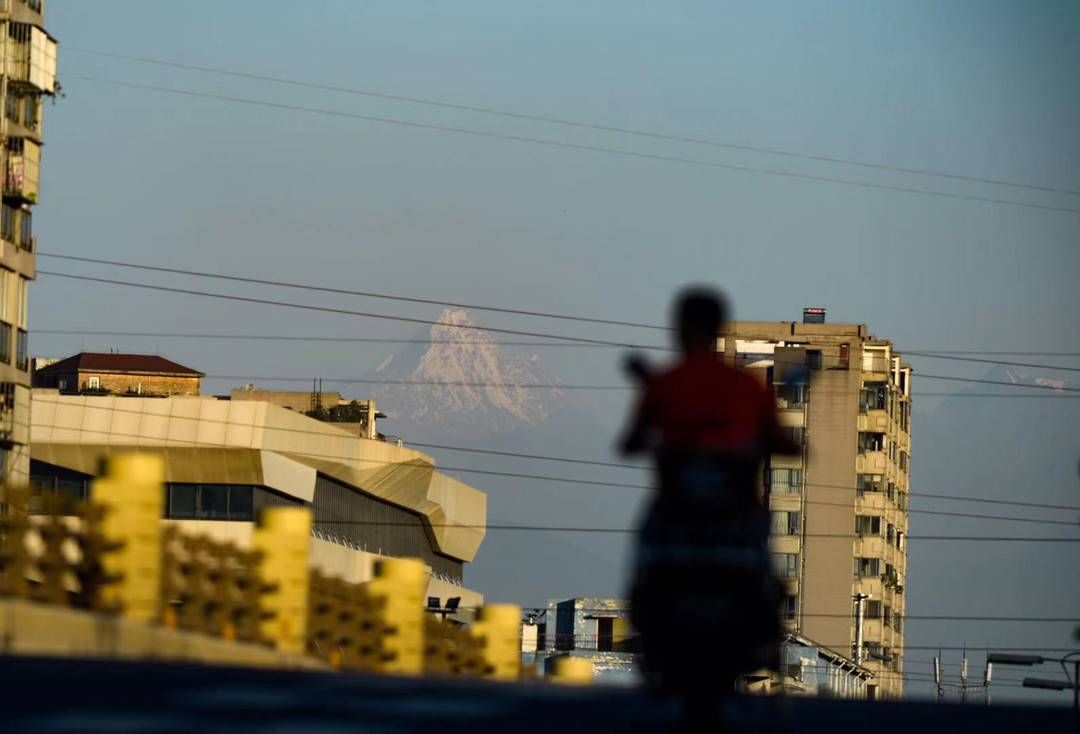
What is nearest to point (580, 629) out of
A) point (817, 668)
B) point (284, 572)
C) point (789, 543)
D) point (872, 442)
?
point (817, 668)

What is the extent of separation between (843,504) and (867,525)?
121 inches

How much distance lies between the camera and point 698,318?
11586 millimetres

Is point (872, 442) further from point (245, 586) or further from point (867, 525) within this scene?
point (245, 586)

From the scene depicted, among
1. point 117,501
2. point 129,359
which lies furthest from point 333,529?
point 117,501

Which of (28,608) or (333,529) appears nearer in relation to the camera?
(28,608)

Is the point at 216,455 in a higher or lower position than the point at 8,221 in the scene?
lower

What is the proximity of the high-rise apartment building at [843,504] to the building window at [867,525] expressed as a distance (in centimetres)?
7

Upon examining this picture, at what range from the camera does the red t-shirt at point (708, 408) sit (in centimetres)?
1144

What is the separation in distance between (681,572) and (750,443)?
2.27 ft

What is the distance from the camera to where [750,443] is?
11.5 metres

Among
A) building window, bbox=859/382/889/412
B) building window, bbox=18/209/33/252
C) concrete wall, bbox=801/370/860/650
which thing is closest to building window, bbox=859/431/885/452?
building window, bbox=859/382/889/412

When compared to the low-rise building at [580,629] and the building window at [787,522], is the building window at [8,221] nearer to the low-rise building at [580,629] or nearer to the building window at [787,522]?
the low-rise building at [580,629]

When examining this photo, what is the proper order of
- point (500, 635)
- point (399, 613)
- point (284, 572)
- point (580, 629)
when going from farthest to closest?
1. point (580, 629)
2. point (500, 635)
3. point (399, 613)
4. point (284, 572)

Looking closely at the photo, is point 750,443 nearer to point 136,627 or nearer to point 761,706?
point 761,706
